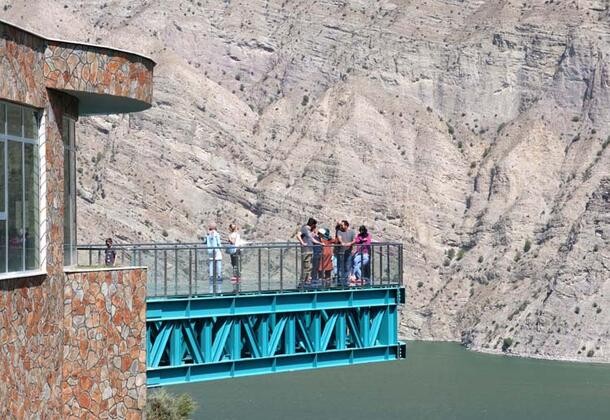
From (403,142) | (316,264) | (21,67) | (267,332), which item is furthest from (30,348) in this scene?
(403,142)

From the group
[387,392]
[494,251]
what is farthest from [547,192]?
[387,392]

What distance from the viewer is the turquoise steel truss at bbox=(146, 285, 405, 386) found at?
35531 mm

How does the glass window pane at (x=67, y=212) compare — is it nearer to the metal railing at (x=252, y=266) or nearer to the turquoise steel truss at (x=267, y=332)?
the metal railing at (x=252, y=266)

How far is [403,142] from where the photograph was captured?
Result: 13288 cm

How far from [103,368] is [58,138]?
431cm

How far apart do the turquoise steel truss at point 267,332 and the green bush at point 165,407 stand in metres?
9.83

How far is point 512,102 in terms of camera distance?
13688 cm

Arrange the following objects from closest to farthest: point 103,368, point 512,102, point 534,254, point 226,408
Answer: point 103,368 → point 226,408 → point 534,254 → point 512,102

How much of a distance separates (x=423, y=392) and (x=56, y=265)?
64442 mm

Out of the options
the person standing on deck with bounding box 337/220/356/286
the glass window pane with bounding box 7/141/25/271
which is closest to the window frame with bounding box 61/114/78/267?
the glass window pane with bounding box 7/141/25/271

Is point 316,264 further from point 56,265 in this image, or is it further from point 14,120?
point 14,120

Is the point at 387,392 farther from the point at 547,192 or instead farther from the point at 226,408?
the point at 547,192

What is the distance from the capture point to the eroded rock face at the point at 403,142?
391ft

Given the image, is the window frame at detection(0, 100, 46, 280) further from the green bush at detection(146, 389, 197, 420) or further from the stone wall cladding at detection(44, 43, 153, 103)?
the green bush at detection(146, 389, 197, 420)
